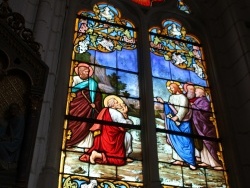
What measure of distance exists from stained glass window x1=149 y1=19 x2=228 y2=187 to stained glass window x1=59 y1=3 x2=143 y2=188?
35cm

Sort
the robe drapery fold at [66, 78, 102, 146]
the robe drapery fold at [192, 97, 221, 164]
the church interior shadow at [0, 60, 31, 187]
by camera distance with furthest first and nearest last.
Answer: the robe drapery fold at [192, 97, 221, 164], the robe drapery fold at [66, 78, 102, 146], the church interior shadow at [0, 60, 31, 187]

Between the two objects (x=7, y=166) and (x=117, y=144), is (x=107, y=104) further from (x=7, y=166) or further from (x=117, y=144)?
(x=7, y=166)

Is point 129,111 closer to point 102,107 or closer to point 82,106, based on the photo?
point 102,107

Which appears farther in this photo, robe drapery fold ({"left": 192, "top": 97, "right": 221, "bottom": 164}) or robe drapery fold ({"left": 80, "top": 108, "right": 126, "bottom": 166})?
robe drapery fold ({"left": 192, "top": 97, "right": 221, "bottom": 164})

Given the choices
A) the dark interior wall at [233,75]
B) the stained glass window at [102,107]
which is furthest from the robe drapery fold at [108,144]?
the dark interior wall at [233,75]

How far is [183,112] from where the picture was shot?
6.09m

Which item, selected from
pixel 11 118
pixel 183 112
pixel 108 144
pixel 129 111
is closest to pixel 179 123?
pixel 183 112

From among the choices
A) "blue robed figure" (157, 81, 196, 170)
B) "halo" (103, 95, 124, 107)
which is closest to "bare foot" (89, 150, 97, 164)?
"halo" (103, 95, 124, 107)

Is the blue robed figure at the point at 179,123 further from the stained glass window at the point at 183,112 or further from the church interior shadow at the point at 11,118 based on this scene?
the church interior shadow at the point at 11,118

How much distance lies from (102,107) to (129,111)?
378 millimetres

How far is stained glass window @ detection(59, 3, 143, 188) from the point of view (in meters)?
5.07

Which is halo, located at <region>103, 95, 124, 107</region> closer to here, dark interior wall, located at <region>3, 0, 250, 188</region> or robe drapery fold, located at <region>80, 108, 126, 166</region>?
robe drapery fold, located at <region>80, 108, 126, 166</region>

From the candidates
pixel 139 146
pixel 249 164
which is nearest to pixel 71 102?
pixel 139 146

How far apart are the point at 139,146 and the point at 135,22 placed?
237 centimetres
